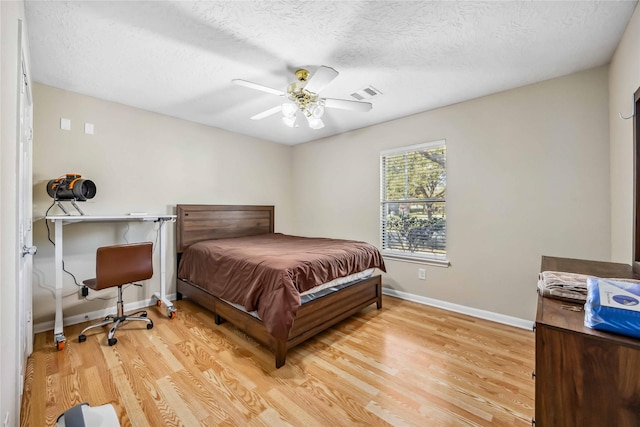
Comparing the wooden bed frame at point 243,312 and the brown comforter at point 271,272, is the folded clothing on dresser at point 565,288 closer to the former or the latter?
the brown comforter at point 271,272

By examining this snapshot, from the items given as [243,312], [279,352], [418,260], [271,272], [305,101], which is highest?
[305,101]

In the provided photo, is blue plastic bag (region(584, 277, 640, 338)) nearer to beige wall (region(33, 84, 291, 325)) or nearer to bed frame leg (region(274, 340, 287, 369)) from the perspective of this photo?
bed frame leg (region(274, 340, 287, 369))

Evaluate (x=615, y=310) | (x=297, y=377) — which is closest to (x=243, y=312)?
(x=297, y=377)

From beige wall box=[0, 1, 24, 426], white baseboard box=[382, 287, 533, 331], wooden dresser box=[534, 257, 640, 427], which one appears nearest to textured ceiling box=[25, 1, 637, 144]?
beige wall box=[0, 1, 24, 426]

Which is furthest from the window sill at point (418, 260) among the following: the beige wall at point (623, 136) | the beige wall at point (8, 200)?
the beige wall at point (8, 200)

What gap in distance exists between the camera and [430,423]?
1.51 meters

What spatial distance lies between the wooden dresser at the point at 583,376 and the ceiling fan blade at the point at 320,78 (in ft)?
5.95

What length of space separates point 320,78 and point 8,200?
1856mm

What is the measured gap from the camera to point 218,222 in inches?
152

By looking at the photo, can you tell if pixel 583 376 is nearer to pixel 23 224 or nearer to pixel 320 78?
pixel 320 78

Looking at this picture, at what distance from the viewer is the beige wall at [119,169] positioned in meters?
2.60

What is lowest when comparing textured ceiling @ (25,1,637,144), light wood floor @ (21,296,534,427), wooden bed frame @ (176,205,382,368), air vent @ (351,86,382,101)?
light wood floor @ (21,296,534,427)

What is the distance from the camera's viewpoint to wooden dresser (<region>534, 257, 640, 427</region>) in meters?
0.80

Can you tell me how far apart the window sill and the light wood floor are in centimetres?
72
